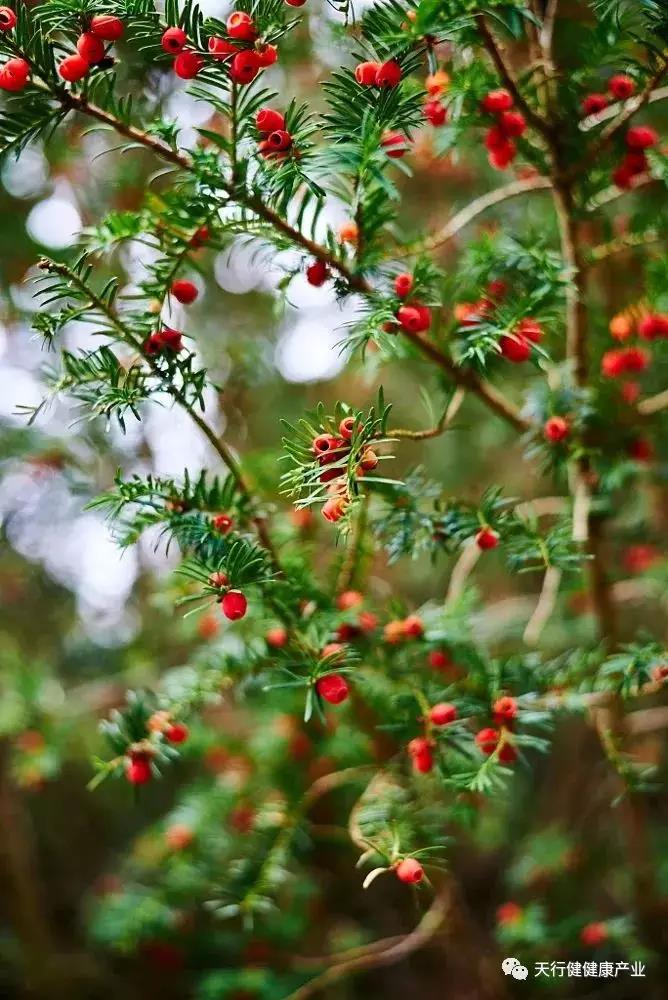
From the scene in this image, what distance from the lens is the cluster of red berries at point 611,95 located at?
0.66 metres

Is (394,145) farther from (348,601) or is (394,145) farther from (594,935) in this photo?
(594,935)

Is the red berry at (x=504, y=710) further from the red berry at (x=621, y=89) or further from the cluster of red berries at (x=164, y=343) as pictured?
the red berry at (x=621, y=89)

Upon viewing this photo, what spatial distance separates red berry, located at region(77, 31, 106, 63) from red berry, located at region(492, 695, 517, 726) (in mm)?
584

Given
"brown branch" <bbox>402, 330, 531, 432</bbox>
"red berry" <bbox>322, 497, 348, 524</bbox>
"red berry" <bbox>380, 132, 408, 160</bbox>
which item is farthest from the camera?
"brown branch" <bbox>402, 330, 531, 432</bbox>

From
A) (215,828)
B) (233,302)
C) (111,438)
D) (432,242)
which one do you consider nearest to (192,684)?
(215,828)

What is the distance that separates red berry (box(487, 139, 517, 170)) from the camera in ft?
2.27

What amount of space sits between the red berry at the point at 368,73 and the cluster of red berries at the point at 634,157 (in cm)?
31

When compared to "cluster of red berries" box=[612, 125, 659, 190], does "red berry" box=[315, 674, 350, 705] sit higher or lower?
lower

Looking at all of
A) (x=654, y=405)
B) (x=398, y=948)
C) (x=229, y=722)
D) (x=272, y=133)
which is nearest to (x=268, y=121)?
(x=272, y=133)

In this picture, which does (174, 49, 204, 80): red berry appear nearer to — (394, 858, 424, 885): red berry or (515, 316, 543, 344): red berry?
(515, 316, 543, 344): red berry

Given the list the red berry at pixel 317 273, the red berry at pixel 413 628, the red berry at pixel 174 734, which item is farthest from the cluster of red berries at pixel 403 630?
the red berry at pixel 317 273

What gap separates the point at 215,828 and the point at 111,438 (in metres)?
0.62

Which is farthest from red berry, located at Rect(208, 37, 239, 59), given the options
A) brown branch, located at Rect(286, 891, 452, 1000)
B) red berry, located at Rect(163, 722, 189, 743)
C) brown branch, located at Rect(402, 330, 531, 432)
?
brown branch, located at Rect(286, 891, 452, 1000)

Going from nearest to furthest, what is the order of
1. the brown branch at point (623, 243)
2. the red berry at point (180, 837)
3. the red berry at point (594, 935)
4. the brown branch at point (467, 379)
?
the brown branch at point (467, 379), the brown branch at point (623, 243), the red berry at point (594, 935), the red berry at point (180, 837)
